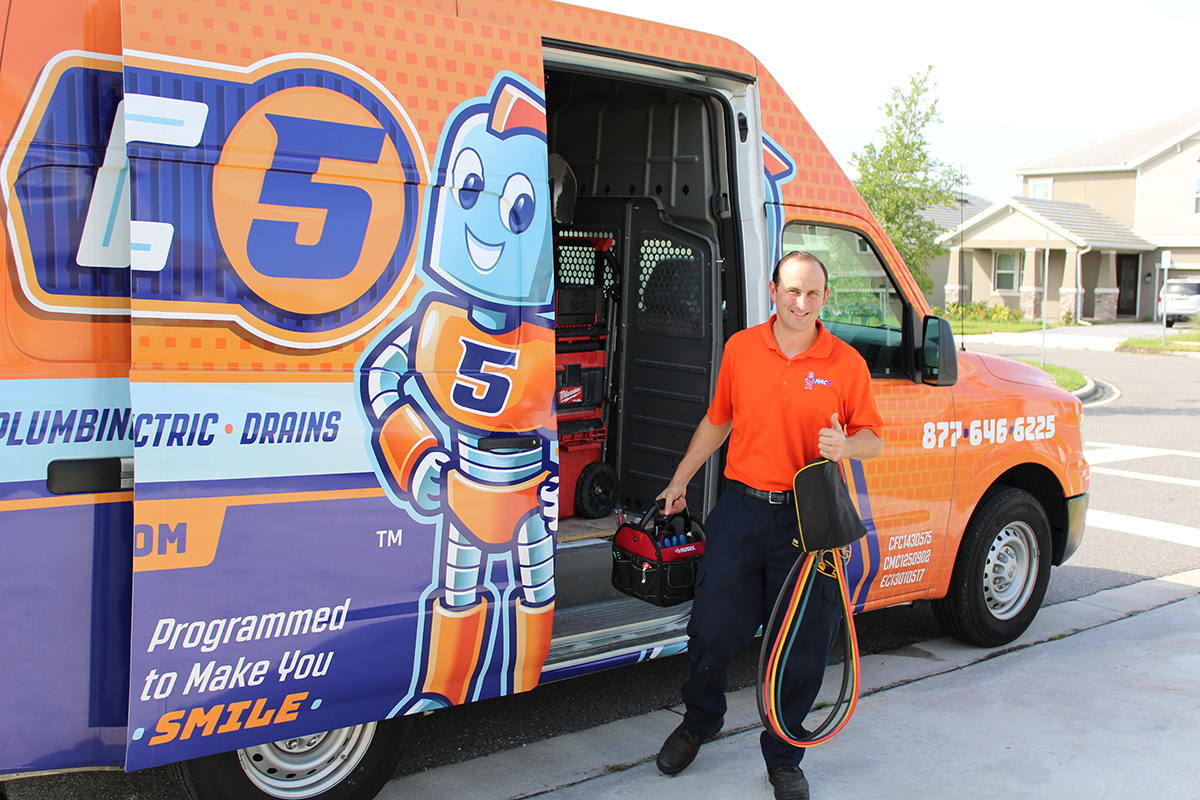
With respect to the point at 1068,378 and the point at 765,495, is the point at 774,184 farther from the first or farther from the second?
the point at 1068,378

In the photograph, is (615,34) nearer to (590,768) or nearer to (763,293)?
(763,293)

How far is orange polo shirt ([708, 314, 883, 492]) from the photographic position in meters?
3.58

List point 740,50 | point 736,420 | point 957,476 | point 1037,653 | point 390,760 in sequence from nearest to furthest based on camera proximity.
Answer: point 390,760 < point 736,420 < point 740,50 < point 957,476 < point 1037,653

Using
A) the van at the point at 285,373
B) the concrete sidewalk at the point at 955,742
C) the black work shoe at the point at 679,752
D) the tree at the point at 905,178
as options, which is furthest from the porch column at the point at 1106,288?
the black work shoe at the point at 679,752

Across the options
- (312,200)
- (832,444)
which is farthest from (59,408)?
(832,444)

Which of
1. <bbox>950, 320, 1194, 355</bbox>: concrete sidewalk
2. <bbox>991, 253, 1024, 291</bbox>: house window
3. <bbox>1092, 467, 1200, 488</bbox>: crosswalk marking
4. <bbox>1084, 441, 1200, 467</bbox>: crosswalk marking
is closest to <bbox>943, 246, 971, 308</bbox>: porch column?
<bbox>991, 253, 1024, 291</bbox>: house window

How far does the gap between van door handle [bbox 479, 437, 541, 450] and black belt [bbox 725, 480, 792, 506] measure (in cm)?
77

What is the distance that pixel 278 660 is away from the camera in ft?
9.86

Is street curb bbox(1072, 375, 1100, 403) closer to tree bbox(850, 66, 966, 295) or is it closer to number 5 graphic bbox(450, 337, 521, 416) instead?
tree bbox(850, 66, 966, 295)

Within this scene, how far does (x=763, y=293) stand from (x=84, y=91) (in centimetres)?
260

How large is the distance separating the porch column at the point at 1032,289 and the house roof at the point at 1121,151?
612cm

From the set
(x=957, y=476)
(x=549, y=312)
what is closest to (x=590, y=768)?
(x=549, y=312)

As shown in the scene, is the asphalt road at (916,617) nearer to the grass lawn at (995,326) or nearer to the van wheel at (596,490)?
the van wheel at (596,490)

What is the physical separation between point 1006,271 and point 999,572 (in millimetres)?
34811
